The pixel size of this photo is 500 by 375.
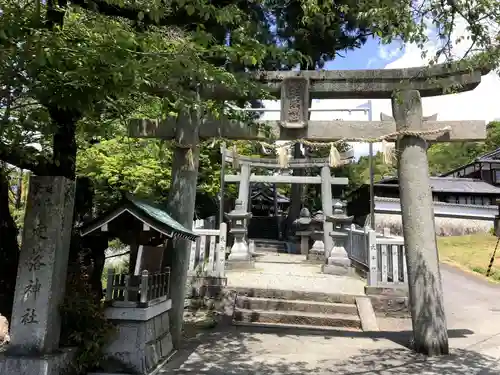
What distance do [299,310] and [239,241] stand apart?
598 centimetres

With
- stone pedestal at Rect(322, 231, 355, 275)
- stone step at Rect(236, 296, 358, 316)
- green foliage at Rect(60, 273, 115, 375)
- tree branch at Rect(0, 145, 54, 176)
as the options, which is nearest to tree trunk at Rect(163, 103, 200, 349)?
green foliage at Rect(60, 273, 115, 375)

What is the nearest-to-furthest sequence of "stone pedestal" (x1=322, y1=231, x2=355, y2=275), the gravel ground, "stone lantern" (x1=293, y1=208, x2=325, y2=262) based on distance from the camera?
the gravel ground < "stone pedestal" (x1=322, y1=231, x2=355, y2=275) < "stone lantern" (x1=293, y1=208, x2=325, y2=262)

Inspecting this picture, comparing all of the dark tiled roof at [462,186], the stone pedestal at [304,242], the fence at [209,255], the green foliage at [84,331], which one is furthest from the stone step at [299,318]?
the dark tiled roof at [462,186]

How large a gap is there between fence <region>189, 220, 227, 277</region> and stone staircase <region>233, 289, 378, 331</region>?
85 centimetres

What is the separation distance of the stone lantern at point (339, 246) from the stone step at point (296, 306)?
4342 mm

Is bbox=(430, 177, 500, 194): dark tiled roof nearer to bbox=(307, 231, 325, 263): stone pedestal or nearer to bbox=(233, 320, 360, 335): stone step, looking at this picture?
bbox=(307, 231, 325, 263): stone pedestal

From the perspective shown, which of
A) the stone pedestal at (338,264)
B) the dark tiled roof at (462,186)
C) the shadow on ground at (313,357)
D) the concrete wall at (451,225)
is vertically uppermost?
the dark tiled roof at (462,186)

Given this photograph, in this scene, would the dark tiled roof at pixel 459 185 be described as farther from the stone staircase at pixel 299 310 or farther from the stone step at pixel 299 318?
the stone step at pixel 299 318

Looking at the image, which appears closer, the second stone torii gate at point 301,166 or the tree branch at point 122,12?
the tree branch at point 122,12

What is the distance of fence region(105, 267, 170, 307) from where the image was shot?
18.0 feet

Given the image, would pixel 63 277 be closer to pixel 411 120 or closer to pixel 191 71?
pixel 191 71

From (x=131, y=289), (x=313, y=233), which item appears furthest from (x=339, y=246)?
(x=131, y=289)

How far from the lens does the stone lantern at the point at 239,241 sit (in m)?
14.2

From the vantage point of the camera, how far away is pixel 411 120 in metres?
7.04
